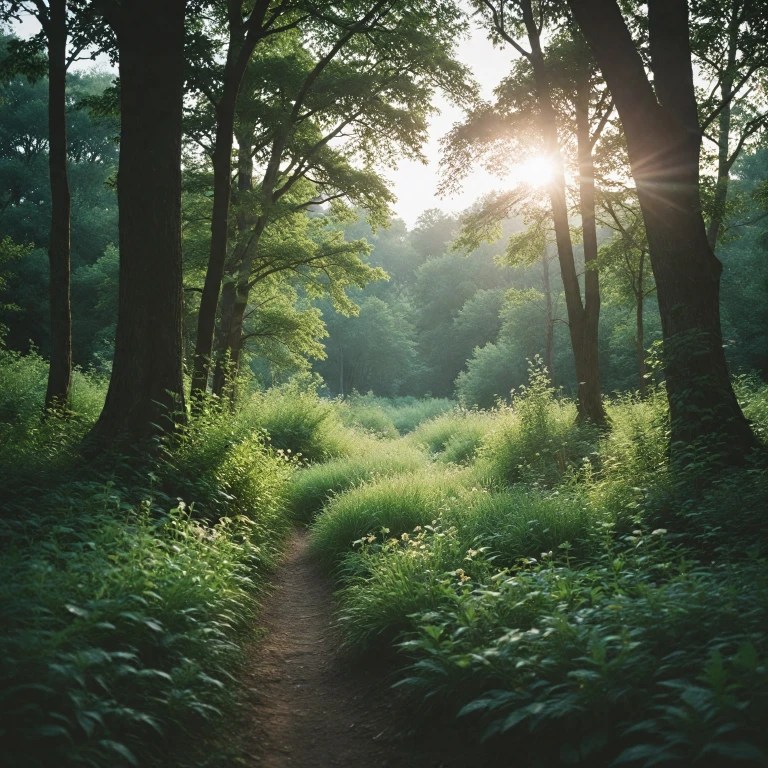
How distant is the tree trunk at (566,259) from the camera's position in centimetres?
1128

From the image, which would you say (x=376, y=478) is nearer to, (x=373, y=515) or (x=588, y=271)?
(x=373, y=515)

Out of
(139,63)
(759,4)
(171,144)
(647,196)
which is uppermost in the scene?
(759,4)

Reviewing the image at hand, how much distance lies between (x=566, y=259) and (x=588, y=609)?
9850mm

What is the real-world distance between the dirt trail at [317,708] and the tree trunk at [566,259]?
25.5 ft

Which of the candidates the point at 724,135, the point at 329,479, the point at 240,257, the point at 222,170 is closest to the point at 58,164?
the point at 222,170

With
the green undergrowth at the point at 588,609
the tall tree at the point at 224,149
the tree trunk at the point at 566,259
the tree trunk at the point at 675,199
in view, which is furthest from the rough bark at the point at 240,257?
the tree trunk at the point at 675,199

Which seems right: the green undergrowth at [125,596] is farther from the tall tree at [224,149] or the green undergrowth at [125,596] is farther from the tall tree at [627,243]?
the tall tree at [627,243]

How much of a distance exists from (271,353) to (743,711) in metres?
18.3

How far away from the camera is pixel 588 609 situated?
117 inches

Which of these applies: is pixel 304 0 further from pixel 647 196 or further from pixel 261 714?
pixel 261 714

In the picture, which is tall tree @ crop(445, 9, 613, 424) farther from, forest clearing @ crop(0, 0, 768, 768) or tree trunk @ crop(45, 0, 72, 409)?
tree trunk @ crop(45, 0, 72, 409)

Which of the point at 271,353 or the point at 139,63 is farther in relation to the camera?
the point at 271,353

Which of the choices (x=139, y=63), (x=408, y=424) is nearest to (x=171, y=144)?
(x=139, y=63)

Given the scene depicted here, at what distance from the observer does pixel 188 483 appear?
572 cm
